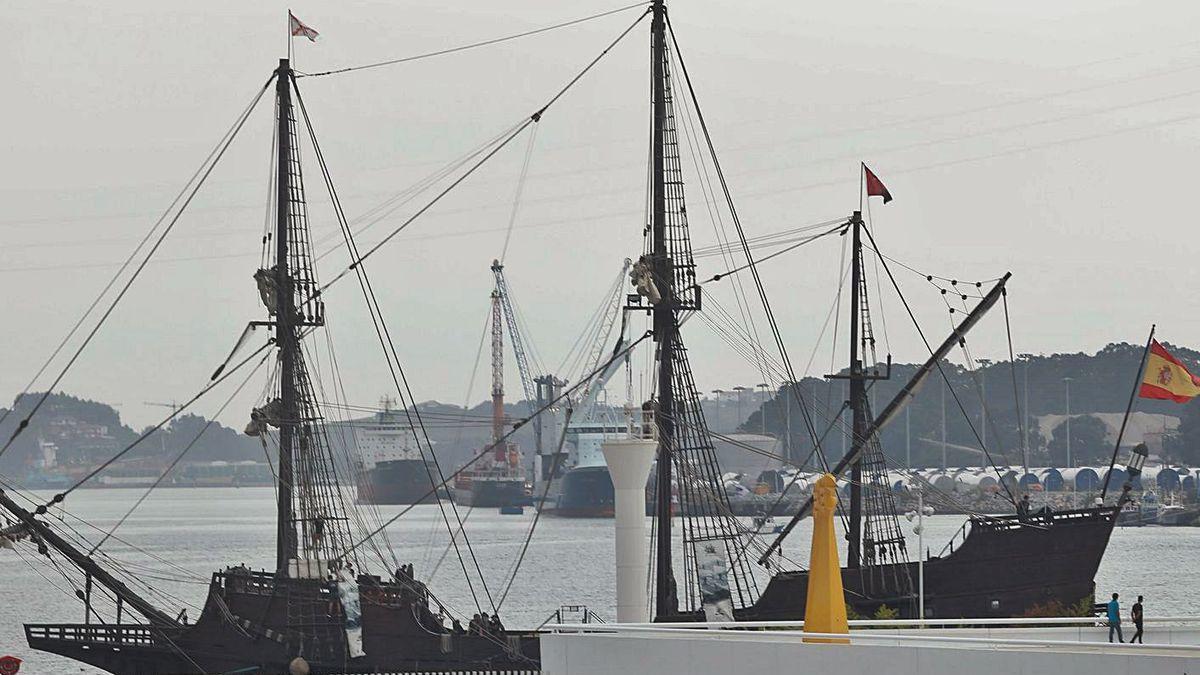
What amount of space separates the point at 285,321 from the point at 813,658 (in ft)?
87.8

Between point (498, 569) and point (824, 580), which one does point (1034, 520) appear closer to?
point (824, 580)

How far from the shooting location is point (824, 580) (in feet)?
90.6

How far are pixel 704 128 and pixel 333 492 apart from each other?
15.2m

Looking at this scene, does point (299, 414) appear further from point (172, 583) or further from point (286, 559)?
point (172, 583)

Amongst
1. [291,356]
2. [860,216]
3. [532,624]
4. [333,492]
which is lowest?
[532,624]

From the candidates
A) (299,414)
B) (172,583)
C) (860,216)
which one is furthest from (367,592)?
(172,583)

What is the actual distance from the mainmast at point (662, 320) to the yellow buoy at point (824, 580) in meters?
18.2

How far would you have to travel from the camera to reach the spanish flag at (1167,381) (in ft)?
146

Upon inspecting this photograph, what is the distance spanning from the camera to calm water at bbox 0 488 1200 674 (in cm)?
9656

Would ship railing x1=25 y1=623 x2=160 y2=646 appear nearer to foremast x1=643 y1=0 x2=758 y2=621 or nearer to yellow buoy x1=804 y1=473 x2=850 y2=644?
Result: foremast x1=643 y1=0 x2=758 y2=621

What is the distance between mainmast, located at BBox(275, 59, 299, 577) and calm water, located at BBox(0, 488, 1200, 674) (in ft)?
60.4

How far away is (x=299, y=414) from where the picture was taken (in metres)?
51.7

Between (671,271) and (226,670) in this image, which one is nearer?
(671,271)

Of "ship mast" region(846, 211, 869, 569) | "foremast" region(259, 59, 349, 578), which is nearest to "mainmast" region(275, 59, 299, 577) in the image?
"foremast" region(259, 59, 349, 578)
